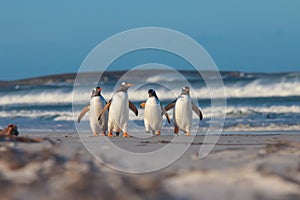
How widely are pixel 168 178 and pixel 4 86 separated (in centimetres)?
4199

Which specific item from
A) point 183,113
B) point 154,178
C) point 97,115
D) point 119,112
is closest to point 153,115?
point 183,113

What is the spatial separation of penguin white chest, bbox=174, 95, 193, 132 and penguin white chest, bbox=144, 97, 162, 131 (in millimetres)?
339

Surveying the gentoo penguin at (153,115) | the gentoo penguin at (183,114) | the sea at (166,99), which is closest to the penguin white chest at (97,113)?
the gentoo penguin at (153,115)

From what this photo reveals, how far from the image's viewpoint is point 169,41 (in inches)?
344

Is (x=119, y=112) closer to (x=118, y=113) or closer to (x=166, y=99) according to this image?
(x=118, y=113)

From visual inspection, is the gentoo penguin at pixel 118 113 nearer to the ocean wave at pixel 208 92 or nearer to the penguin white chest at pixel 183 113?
the penguin white chest at pixel 183 113

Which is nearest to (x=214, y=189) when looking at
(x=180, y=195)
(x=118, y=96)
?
(x=180, y=195)

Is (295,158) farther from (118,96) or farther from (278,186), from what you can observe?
(118,96)

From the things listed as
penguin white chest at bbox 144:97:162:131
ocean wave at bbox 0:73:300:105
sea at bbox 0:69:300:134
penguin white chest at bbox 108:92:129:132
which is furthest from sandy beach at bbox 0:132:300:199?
ocean wave at bbox 0:73:300:105

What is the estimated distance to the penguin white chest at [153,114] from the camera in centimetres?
1375

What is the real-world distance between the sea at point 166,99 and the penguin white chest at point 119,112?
3.91 meters

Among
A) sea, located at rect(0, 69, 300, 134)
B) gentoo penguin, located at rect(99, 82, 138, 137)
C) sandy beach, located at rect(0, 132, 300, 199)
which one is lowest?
sandy beach, located at rect(0, 132, 300, 199)

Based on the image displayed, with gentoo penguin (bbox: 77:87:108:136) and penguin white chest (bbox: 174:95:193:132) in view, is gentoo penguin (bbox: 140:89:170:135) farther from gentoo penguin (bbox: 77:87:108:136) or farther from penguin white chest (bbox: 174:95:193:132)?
gentoo penguin (bbox: 77:87:108:136)

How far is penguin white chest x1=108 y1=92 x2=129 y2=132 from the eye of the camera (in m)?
13.2
